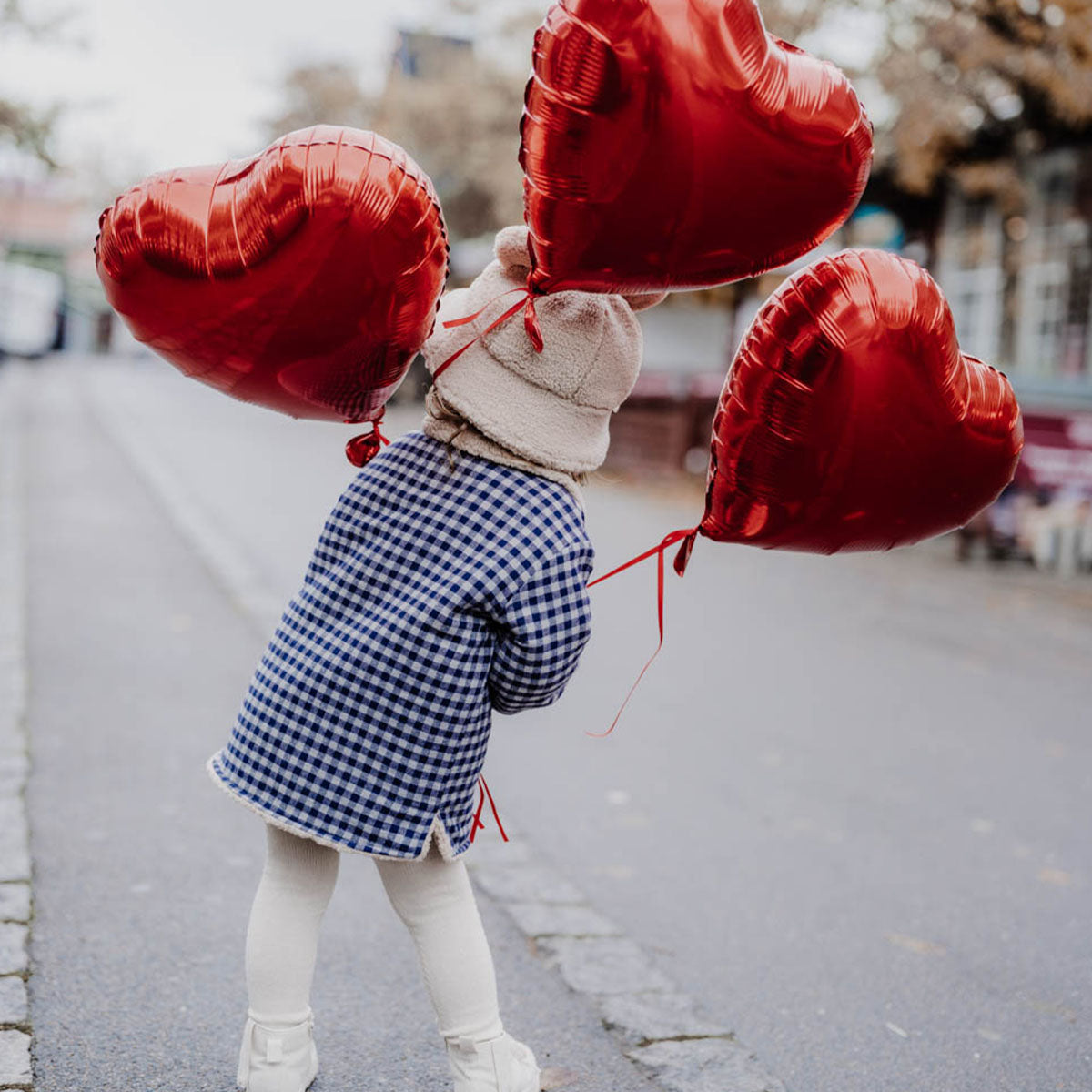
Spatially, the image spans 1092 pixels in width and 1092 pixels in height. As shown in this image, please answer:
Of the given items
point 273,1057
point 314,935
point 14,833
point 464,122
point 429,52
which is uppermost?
point 429,52

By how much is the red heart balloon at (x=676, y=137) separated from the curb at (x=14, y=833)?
5.95 ft

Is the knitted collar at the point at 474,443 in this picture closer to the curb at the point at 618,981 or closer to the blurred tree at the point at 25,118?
the curb at the point at 618,981

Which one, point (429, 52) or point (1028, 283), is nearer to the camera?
point (1028, 283)

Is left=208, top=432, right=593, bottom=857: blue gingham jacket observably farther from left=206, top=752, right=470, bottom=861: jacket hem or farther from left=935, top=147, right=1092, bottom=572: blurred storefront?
left=935, top=147, right=1092, bottom=572: blurred storefront

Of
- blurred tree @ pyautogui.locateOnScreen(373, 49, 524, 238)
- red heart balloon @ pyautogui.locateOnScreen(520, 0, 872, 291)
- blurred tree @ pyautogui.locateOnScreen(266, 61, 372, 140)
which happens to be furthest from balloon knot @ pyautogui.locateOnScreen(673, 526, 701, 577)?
blurred tree @ pyautogui.locateOnScreen(266, 61, 372, 140)

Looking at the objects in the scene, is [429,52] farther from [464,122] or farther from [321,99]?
[464,122]

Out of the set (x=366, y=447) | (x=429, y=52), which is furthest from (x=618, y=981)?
(x=429, y=52)

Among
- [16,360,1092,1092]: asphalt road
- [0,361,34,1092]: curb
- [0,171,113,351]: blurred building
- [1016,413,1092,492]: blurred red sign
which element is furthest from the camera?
[0,171,113,351]: blurred building

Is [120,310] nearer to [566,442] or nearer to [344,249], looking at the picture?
[344,249]

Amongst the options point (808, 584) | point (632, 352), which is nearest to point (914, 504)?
point (632, 352)

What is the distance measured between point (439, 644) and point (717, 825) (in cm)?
246

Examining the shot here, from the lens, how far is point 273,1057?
242 centimetres

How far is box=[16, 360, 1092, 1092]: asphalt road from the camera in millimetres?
3020

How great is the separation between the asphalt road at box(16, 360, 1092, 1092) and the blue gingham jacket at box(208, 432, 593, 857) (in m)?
0.72
